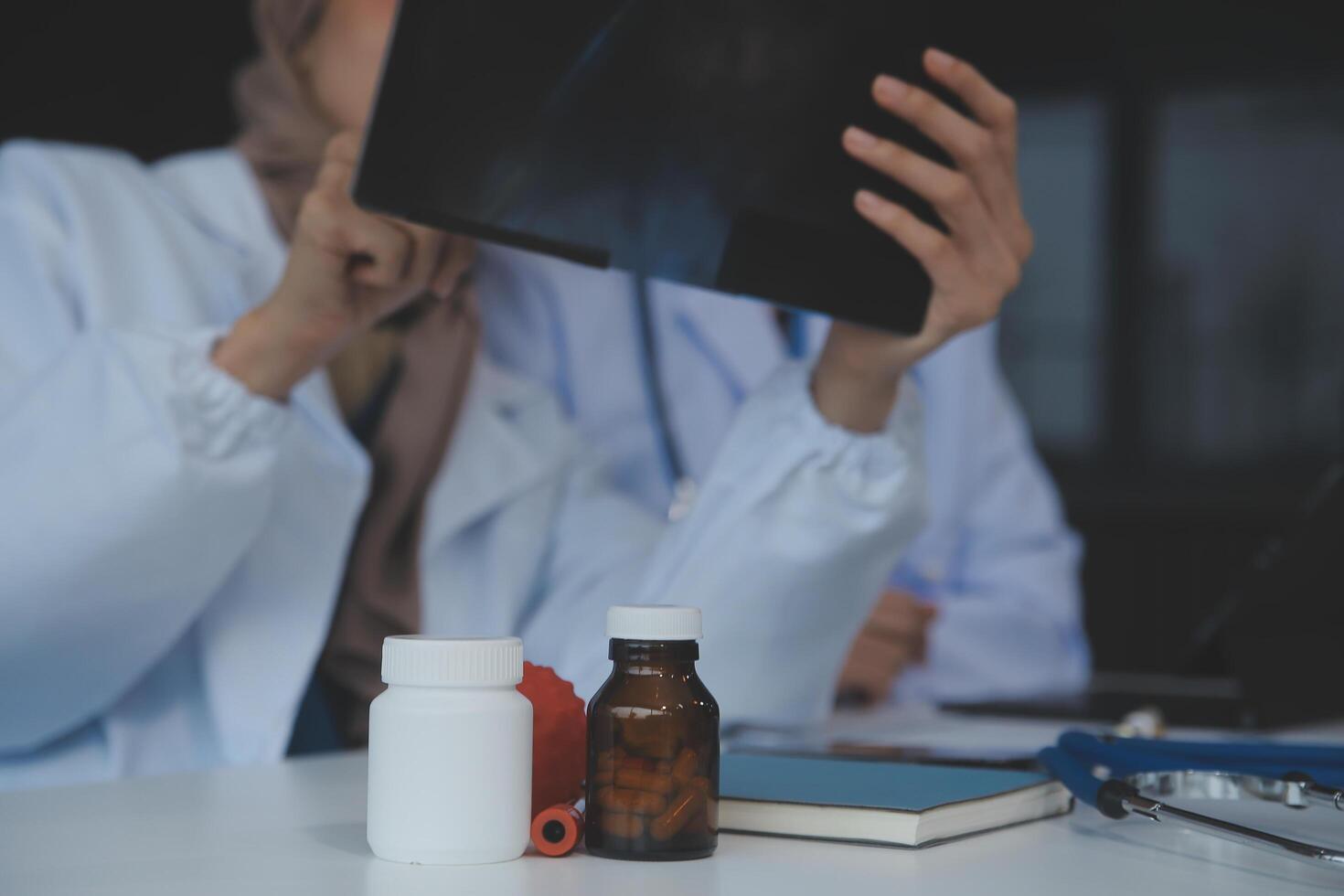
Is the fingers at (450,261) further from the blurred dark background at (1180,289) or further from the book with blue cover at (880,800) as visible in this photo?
the blurred dark background at (1180,289)

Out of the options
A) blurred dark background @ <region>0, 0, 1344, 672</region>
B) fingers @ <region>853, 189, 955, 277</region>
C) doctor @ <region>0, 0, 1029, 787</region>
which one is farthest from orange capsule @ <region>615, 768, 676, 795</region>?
blurred dark background @ <region>0, 0, 1344, 672</region>

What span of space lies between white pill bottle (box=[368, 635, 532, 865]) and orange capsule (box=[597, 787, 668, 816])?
0.03 metres

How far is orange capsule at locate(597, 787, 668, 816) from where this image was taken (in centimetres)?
49

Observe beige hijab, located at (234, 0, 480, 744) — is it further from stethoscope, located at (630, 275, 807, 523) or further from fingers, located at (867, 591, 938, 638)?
fingers, located at (867, 591, 938, 638)

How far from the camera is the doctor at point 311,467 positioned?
2.79 feet

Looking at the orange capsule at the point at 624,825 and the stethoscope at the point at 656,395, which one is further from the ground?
the stethoscope at the point at 656,395

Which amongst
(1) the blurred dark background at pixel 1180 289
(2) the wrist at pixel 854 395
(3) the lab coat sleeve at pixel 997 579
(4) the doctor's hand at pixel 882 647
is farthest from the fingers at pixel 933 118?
(1) the blurred dark background at pixel 1180 289

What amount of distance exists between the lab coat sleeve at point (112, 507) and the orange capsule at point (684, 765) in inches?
19.3

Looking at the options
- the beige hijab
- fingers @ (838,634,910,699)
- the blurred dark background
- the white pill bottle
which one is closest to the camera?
the white pill bottle

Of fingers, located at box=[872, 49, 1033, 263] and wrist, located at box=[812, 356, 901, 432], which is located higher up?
fingers, located at box=[872, 49, 1033, 263]

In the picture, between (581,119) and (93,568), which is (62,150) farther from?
(581,119)

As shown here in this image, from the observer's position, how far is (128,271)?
1.04 m

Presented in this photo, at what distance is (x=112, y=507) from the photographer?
843mm

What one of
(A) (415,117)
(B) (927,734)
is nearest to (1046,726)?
(B) (927,734)
